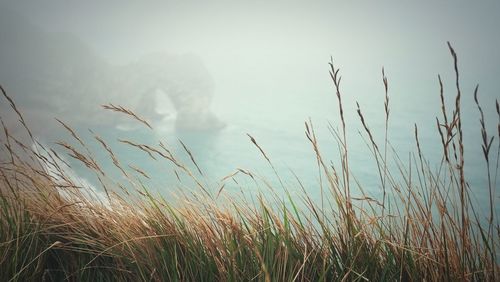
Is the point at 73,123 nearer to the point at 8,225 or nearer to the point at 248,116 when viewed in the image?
the point at 248,116

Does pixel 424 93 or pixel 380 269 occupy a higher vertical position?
pixel 424 93

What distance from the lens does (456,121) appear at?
0.76 m

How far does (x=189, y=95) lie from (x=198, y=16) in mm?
119084

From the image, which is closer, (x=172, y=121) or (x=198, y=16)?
(x=172, y=121)

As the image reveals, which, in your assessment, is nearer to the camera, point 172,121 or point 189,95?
point 189,95

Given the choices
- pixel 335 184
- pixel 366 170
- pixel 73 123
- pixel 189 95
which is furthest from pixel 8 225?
pixel 73 123

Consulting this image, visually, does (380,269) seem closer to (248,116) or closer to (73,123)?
(73,123)

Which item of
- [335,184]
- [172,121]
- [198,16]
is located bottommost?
[335,184]

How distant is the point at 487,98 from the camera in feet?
390

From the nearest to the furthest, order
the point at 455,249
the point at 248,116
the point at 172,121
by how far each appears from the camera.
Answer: the point at 455,249
the point at 172,121
the point at 248,116

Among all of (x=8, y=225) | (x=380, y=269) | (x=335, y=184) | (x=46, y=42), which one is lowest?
(x=380, y=269)

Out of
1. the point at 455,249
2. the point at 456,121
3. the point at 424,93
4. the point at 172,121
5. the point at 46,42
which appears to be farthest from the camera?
the point at 424,93

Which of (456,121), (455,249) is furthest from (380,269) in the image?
(456,121)

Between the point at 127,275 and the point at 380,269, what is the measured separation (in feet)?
2.50
